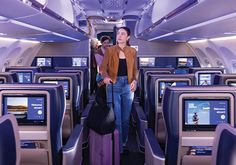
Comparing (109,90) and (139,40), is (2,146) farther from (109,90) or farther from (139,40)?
(139,40)

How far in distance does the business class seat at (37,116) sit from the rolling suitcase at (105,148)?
3.27 feet

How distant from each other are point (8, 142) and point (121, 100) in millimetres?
3094

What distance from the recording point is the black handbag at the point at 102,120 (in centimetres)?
393

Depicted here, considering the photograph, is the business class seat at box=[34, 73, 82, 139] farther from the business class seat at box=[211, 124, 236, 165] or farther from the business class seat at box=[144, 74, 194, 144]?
the business class seat at box=[211, 124, 236, 165]

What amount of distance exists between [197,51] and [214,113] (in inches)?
Answer: 386

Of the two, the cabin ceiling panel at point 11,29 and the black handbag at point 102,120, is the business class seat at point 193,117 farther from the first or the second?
the cabin ceiling panel at point 11,29

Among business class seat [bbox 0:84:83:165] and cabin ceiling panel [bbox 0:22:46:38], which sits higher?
cabin ceiling panel [bbox 0:22:46:38]

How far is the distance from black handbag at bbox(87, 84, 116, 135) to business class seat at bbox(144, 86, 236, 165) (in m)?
1.27

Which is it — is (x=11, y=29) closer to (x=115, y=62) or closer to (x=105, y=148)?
(x=115, y=62)

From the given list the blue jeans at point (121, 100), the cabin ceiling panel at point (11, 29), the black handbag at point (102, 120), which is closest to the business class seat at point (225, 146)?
the black handbag at point (102, 120)

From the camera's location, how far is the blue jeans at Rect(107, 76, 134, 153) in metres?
4.45

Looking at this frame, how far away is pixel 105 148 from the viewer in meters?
3.98

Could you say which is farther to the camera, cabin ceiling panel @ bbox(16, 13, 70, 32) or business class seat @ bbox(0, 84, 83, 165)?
cabin ceiling panel @ bbox(16, 13, 70, 32)

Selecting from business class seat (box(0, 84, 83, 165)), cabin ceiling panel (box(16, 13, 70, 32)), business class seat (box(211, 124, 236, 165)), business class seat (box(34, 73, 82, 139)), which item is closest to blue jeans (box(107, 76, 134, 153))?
business class seat (box(34, 73, 82, 139))
